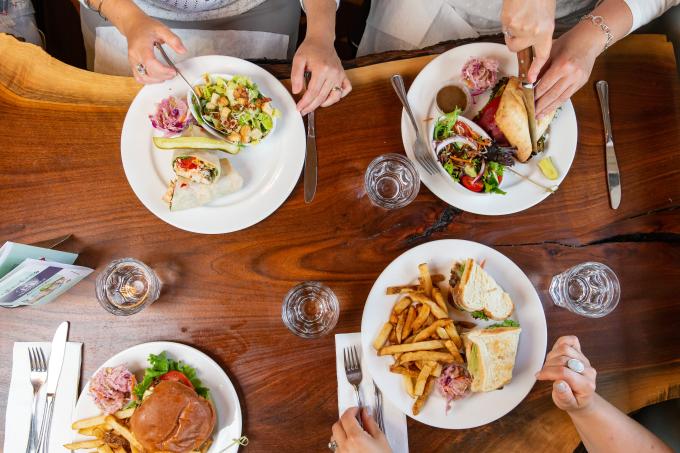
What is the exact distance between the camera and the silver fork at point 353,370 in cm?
174

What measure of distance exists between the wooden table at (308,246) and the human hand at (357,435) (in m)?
0.08

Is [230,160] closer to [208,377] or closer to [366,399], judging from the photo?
[208,377]

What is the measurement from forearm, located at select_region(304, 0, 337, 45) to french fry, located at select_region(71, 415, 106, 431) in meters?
1.52

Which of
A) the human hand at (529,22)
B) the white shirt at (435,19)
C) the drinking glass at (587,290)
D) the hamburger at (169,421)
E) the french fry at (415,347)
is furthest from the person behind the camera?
the white shirt at (435,19)

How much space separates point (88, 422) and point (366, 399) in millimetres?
943

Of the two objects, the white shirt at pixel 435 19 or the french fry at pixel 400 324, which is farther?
the white shirt at pixel 435 19

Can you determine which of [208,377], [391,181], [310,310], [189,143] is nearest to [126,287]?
[208,377]

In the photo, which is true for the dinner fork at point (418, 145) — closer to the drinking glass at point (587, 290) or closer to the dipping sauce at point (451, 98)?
the dipping sauce at point (451, 98)

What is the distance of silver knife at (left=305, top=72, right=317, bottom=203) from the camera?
1.80m

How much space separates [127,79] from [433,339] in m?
1.47

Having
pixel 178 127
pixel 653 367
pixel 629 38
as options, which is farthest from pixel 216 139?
pixel 653 367

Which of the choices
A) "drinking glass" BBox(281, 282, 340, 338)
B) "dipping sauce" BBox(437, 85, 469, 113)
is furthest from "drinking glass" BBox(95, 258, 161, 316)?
"dipping sauce" BBox(437, 85, 469, 113)

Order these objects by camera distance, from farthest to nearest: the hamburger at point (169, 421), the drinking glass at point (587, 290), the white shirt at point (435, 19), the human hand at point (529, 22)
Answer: the white shirt at point (435, 19)
the drinking glass at point (587, 290)
the hamburger at point (169, 421)
the human hand at point (529, 22)

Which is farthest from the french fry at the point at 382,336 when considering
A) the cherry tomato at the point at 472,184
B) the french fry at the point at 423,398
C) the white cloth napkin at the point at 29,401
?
the white cloth napkin at the point at 29,401
